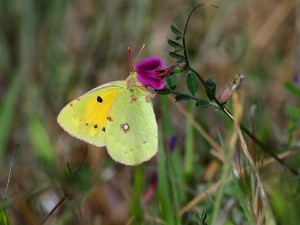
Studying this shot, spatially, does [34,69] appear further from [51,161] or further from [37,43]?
[51,161]

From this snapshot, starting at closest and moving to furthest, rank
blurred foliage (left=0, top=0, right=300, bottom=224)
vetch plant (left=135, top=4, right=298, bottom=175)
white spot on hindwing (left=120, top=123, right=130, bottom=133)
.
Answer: vetch plant (left=135, top=4, right=298, bottom=175), white spot on hindwing (left=120, top=123, right=130, bottom=133), blurred foliage (left=0, top=0, right=300, bottom=224)

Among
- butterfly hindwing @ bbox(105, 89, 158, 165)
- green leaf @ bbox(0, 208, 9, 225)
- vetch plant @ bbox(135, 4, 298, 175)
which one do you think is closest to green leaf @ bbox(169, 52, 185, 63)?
vetch plant @ bbox(135, 4, 298, 175)

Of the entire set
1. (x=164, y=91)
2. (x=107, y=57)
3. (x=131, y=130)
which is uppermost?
(x=164, y=91)

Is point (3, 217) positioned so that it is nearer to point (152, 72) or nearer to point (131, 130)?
point (152, 72)

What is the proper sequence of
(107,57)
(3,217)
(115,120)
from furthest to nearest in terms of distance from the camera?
(107,57) < (115,120) < (3,217)

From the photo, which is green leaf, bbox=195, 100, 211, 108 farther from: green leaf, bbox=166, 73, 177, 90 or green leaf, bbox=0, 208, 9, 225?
green leaf, bbox=0, 208, 9, 225

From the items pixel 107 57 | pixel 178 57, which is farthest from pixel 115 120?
pixel 107 57

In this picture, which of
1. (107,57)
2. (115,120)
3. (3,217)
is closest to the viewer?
(3,217)

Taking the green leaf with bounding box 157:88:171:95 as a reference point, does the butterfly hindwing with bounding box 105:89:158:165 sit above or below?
below

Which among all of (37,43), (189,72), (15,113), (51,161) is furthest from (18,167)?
(189,72)
